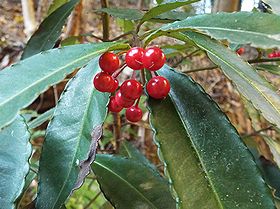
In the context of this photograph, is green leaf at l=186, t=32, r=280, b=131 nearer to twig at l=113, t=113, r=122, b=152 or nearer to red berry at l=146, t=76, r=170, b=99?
red berry at l=146, t=76, r=170, b=99

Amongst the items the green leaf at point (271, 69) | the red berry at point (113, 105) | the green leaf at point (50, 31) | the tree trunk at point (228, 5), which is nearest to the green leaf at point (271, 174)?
the green leaf at point (271, 69)

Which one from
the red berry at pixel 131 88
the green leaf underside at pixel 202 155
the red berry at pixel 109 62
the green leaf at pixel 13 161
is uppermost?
the red berry at pixel 109 62

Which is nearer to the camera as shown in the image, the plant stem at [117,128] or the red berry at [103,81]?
the red berry at [103,81]

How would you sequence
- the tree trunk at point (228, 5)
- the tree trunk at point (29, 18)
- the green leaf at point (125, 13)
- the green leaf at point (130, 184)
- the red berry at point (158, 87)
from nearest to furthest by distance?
the red berry at point (158, 87) → the green leaf at point (130, 184) → the green leaf at point (125, 13) → the tree trunk at point (228, 5) → the tree trunk at point (29, 18)

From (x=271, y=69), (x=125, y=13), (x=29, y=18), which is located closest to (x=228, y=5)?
(x=271, y=69)

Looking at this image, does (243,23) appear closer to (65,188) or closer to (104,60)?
(104,60)

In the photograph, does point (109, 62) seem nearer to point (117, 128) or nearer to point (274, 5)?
point (274, 5)

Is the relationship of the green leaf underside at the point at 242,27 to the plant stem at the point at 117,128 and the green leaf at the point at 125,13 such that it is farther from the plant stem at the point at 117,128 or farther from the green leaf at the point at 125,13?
the plant stem at the point at 117,128
